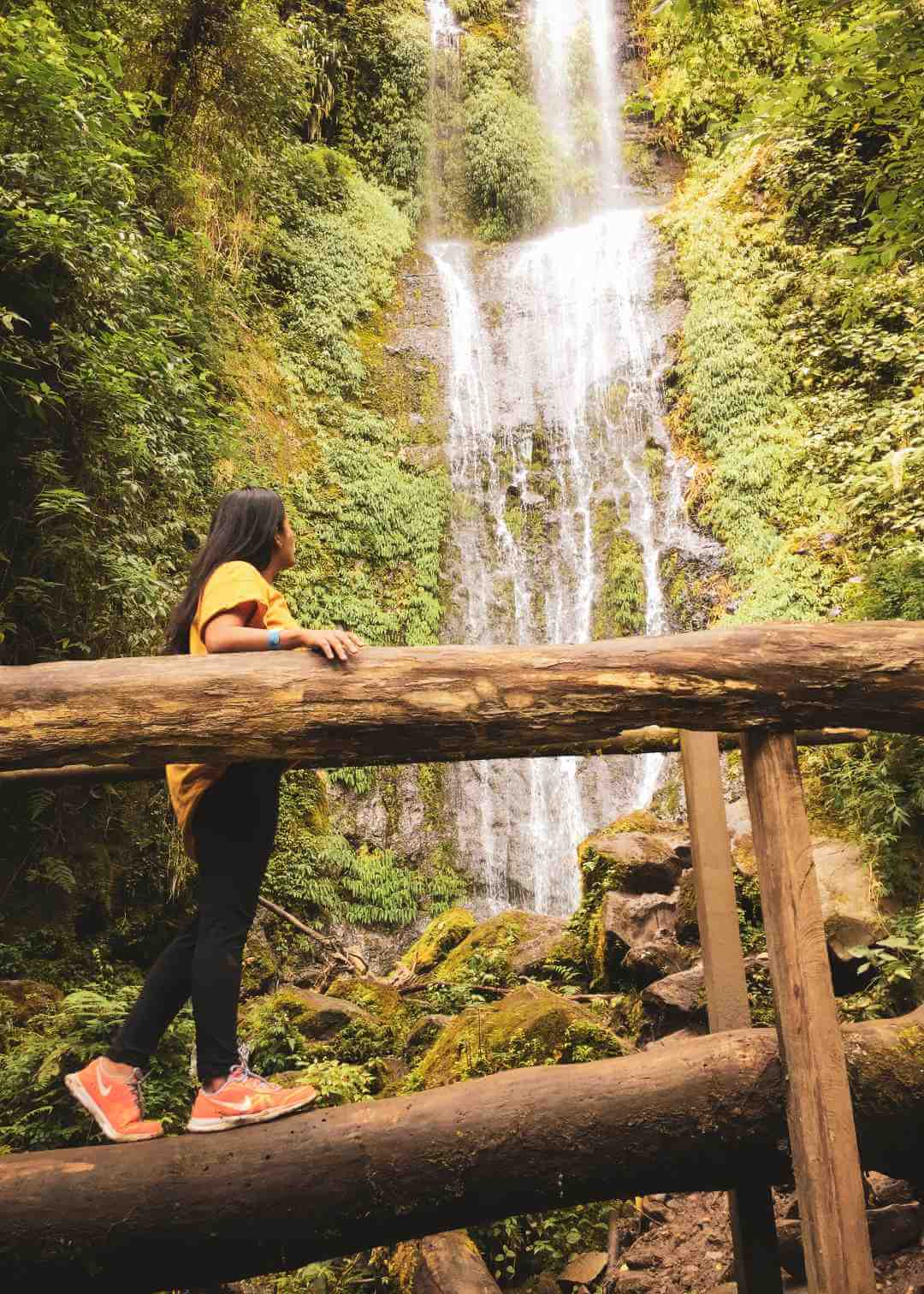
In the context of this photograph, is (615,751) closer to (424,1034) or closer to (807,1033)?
(807,1033)

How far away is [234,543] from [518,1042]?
2.80 m

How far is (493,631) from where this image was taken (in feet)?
45.0

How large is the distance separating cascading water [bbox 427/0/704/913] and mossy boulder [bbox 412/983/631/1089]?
6885 millimetres

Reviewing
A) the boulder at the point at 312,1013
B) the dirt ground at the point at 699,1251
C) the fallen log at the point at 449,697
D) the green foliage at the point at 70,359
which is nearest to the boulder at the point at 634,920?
the boulder at the point at 312,1013

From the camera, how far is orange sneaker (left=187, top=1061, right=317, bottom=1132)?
2.59 meters

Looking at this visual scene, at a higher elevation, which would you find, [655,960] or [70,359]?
[70,359]

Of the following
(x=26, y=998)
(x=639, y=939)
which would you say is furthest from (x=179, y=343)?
(x=639, y=939)

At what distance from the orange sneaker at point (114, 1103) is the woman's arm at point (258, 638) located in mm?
1279

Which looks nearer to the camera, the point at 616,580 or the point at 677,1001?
the point at 677,1001

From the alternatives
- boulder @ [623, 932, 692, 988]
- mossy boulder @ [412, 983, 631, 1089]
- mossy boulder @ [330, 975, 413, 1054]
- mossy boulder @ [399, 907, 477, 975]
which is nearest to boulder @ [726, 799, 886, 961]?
boulder @ [623, 932, 692, 988]

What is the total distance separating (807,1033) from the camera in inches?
105

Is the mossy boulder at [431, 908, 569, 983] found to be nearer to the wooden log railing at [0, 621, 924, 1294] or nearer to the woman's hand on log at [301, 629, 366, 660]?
the wooden log railing at [0, 621, 924, 1294]

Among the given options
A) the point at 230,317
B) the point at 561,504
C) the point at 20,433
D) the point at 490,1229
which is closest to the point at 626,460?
the point at 561,504

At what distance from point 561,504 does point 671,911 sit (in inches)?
366
